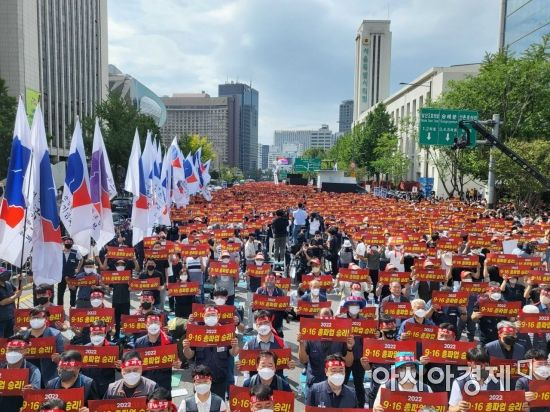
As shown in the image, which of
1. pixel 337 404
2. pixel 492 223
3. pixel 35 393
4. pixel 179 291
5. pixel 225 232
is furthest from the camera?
pixel 492 223

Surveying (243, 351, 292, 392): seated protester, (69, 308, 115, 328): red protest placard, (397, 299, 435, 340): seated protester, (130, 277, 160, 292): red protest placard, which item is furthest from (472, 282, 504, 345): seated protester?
(69, 308, 115, 328): red protest placard

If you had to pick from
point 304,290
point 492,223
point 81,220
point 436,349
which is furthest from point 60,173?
point 436,349

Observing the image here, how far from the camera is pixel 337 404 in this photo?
17.5ft

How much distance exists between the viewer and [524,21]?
167 ft

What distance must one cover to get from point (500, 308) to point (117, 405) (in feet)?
21.0

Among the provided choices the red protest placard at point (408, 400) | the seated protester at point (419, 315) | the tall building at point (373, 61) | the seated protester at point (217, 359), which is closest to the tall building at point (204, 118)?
the tall building at point (373, 61)

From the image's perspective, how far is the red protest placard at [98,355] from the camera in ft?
20.1

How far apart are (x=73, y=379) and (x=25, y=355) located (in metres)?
1.29

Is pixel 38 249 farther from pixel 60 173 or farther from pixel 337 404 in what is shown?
pixel 60 173

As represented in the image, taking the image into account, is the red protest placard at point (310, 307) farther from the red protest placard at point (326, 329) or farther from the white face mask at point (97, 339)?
the white face mask at point (97, 339)

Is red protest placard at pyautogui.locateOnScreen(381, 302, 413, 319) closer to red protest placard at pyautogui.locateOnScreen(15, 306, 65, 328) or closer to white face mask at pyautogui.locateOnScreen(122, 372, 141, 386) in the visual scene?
white face mask at pyautogui.locateOnScreen(122, 372, 141, 386)

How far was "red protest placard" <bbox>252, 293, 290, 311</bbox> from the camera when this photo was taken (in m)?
8.21

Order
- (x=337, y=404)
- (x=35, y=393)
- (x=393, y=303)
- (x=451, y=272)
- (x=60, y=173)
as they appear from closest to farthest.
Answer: (x=35, y=393), (x=337, y=404), (x=393, y=303), (x=451, y=272), (x=60, y=173)

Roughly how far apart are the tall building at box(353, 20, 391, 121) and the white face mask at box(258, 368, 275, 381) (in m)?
119
